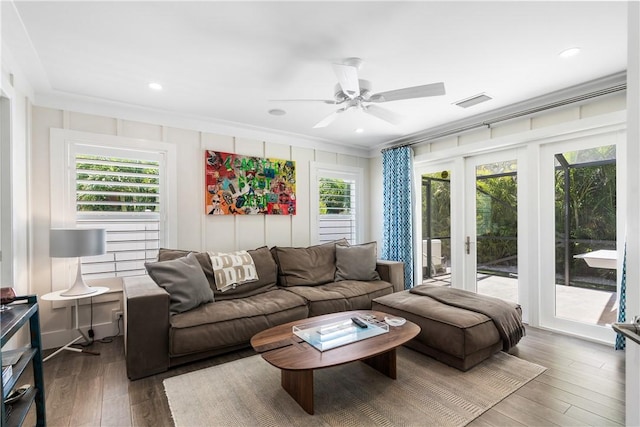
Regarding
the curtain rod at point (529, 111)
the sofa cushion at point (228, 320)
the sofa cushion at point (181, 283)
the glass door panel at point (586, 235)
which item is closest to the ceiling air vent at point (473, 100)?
the curtain rod at point (529, 111)

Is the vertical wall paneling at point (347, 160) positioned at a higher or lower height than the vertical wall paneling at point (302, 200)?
higher

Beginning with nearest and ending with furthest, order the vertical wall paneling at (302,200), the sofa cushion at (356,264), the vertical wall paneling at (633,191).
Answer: the vertical wall paneling at (633,191), the sofa cushion at (356,264), the vertical wall paneling at (302,200)

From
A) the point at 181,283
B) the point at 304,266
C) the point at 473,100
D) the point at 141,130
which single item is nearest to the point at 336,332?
the point at 181,283

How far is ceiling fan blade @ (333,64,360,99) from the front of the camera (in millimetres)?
2044

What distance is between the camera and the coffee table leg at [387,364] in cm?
229

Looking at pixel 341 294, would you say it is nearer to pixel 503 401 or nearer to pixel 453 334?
pixel 453 334

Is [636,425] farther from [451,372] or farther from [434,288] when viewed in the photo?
[434,288]

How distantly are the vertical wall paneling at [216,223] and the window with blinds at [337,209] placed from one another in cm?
142

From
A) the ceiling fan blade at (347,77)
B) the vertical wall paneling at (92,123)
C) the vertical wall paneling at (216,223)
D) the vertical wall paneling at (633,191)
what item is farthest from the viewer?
the vertical wall paneling at (216,223)

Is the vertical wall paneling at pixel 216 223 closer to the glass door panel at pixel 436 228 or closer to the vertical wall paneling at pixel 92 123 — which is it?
the vertical wall paneling at pixel 92 123

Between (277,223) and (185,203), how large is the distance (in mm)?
1249

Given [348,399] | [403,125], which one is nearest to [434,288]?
[348,399]

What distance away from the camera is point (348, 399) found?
203 centimetres

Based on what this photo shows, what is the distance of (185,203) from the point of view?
3.57 metres
